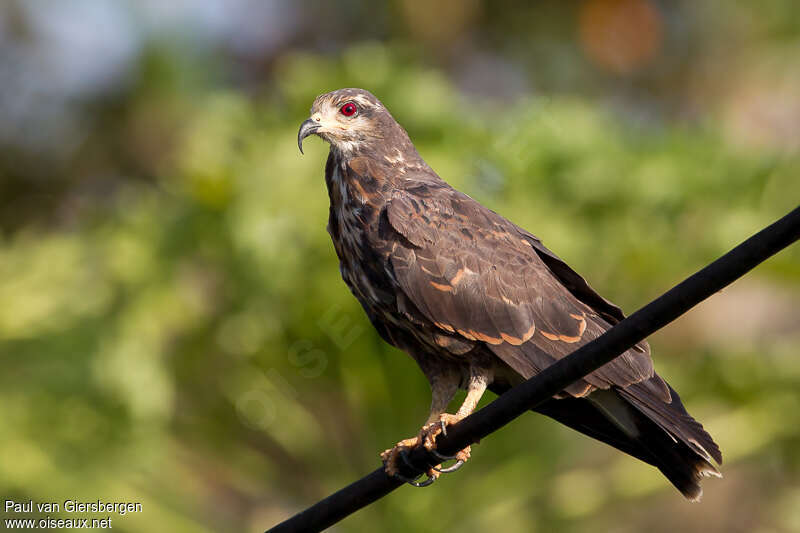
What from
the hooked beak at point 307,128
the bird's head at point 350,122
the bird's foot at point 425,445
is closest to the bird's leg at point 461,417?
the bird's foot at point 425,445

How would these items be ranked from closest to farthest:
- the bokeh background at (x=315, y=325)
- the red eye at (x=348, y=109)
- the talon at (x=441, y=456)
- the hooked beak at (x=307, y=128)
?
the talon at (x=441, y=456) → the hooked beak at (x=307, y=128) → the red eye at (x=348, y=109) → the bokeh background at (x=315, y=325)

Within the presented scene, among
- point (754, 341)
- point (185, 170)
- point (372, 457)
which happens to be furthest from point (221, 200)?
point (754, 341)

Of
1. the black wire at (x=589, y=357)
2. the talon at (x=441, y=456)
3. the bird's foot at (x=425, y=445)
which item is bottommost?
the black wire at (x=589, y=357)

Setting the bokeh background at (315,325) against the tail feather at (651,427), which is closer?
the tail feather at (651,427)

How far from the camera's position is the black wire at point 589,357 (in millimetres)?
2414

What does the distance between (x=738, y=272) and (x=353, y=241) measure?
6.43ft

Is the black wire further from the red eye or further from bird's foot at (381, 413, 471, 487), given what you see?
the red eye

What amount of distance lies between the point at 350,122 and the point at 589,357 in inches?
85.6

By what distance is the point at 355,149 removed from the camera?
176 inches

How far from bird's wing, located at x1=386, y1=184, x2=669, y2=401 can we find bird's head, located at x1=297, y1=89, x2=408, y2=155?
0.46 m

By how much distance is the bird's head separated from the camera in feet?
14.8

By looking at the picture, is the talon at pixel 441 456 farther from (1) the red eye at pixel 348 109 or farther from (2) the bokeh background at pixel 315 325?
(2) the bokeh background at pixel 315 325

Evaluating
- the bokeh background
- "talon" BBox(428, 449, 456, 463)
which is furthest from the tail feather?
the bokeh background

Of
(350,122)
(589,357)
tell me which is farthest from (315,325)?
(589,357)
